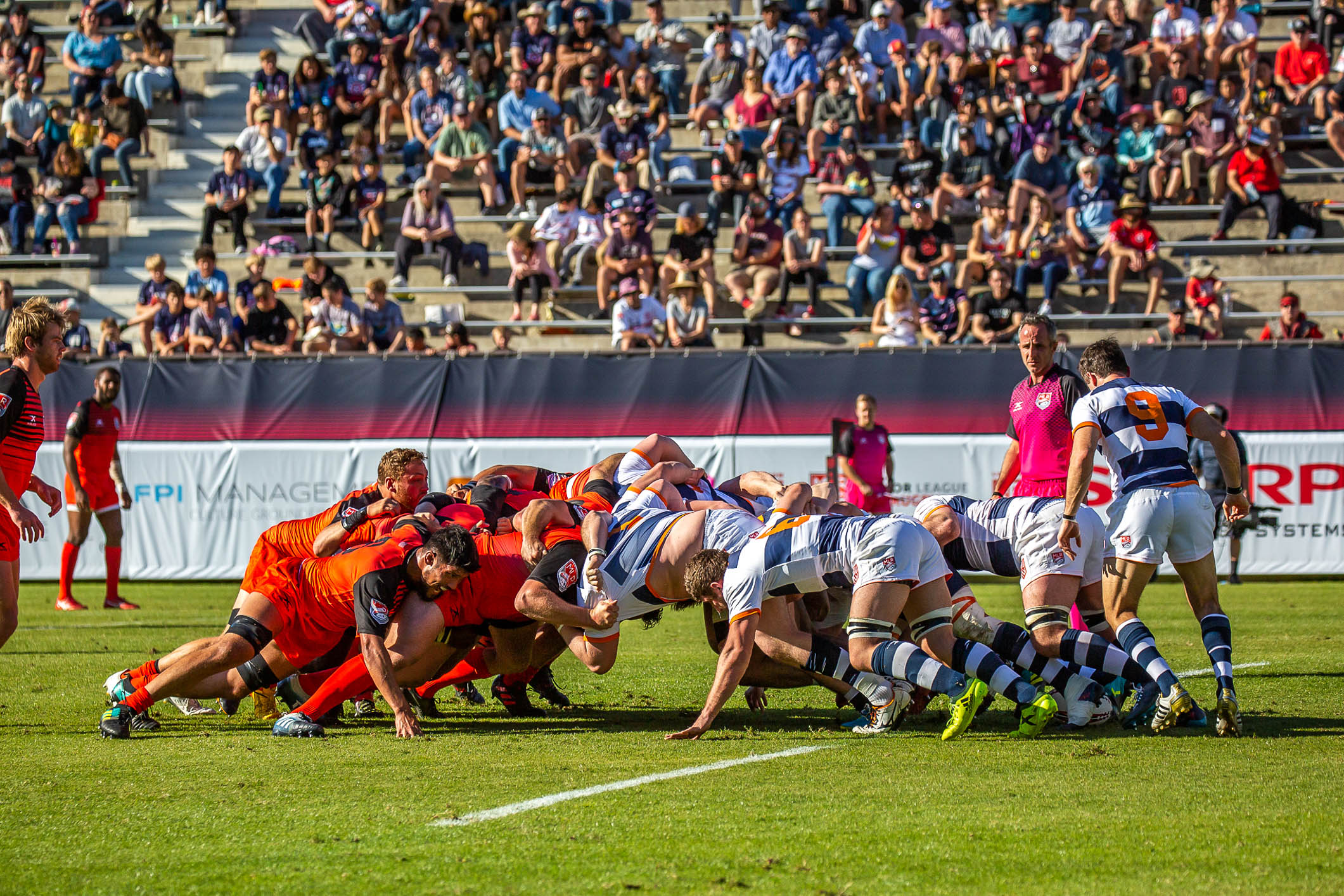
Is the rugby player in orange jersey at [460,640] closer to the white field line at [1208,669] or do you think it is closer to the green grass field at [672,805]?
the green grass field at [672,805]

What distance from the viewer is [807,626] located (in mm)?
8125

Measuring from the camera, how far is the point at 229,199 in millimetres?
22281

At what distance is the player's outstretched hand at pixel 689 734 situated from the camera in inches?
275

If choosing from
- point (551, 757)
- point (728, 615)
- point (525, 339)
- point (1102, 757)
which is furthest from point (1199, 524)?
point (525, 339)

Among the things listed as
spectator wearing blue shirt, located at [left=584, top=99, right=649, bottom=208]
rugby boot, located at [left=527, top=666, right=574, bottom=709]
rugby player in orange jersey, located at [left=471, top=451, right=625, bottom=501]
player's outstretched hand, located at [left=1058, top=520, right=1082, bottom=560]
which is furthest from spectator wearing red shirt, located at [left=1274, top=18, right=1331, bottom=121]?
rugby boot, located at [left=527, top=666, right=574, bottom=709]

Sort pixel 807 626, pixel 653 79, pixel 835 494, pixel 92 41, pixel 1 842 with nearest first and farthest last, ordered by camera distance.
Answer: pixel 1 842 → pixel 807 626 → pixel 835 494 → pixel 653 79 → pixel 92 41

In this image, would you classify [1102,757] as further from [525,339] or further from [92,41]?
[92,41]

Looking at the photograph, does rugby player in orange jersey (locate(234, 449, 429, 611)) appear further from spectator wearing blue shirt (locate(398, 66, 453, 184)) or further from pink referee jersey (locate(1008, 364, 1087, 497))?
spectator wearing blue shirt (locate(398, 66, 453, 184))

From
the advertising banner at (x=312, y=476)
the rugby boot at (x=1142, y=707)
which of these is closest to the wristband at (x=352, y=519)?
the rugby boot at (x=1142, y=707)

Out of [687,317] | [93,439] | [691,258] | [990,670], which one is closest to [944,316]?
[687,317]

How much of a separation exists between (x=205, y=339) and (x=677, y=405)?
669 cm

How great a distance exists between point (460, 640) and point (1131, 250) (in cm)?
1415

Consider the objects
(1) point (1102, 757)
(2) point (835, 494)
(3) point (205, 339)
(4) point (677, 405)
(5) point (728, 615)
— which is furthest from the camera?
(3) point (205, 339)

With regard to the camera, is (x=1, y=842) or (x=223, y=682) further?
(x=223, y=682)
